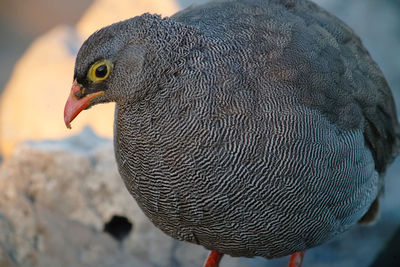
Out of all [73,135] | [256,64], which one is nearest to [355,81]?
[256,64]

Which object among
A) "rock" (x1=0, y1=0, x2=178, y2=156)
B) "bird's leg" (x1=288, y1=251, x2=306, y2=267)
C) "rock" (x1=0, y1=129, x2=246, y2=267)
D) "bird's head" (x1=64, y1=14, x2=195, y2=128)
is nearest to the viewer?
"bird's head" (x1=64, y1=14, x2=195, y2=128)

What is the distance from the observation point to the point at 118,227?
4.88 metres

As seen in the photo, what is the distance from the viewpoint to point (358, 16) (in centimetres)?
529

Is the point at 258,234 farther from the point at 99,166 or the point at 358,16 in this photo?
the point at 358,16

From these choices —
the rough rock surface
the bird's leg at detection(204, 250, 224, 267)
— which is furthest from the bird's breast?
the rough rock surface

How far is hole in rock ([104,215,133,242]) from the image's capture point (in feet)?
15.8

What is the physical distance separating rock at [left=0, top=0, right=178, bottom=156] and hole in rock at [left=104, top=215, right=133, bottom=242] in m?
0.79

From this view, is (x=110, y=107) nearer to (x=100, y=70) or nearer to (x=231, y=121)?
(x=100, y=70)

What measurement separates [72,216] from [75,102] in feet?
6.86

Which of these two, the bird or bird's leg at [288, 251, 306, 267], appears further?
bird's leg at [288, 251, 306, 267]

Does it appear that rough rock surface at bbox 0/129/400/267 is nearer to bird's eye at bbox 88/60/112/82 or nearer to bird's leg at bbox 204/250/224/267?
bird's leg at bbox 204/250/224/267

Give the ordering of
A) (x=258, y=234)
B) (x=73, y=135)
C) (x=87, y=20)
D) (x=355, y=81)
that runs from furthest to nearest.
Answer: (x=87, y=20) → (x=73, y=135) → (x=355, y=81) → (x=258, y=234)

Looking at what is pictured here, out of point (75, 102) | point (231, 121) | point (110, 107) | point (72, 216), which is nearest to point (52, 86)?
point (110, 107)

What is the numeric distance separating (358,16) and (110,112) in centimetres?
251
